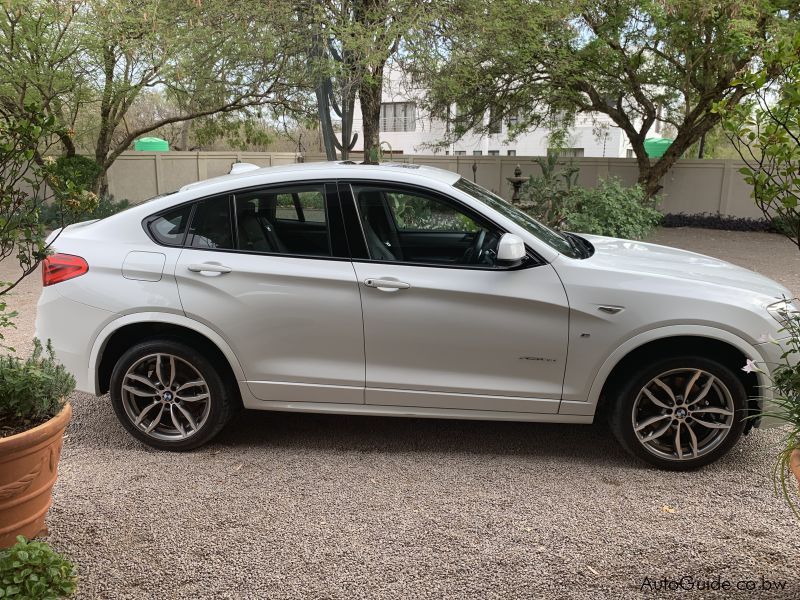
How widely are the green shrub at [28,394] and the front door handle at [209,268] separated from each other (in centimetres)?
104

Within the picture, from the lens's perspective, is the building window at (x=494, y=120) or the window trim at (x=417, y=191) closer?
the window trim at (x=417, y=191)

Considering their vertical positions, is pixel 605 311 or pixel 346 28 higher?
pixel 346 28

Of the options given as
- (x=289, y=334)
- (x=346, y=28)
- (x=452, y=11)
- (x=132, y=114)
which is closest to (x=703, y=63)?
(x=452, y=11)

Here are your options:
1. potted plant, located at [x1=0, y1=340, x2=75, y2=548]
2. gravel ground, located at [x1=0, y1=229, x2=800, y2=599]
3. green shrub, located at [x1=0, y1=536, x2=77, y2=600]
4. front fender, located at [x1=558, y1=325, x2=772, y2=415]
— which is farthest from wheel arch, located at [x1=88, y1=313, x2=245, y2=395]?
front fender, located at [x1=558, y1=325, x2=772, y2=415]

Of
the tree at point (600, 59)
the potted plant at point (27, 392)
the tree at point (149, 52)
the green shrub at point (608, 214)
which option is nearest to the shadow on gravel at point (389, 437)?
the potted plant at point (27, 392)

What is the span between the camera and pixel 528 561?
307 centimetres

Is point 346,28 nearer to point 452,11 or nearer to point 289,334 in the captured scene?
point 452,11

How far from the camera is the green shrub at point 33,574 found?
2461 mm

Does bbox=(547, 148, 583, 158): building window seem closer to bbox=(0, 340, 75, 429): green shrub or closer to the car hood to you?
the car hood

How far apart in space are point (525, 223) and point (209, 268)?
2020mm

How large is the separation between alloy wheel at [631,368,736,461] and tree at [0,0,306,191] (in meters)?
9.37

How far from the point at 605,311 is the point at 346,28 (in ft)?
24.4

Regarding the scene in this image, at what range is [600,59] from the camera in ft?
51.4

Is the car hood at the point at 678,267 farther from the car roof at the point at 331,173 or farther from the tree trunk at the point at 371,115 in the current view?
the tree trunk at the point at 371,115
